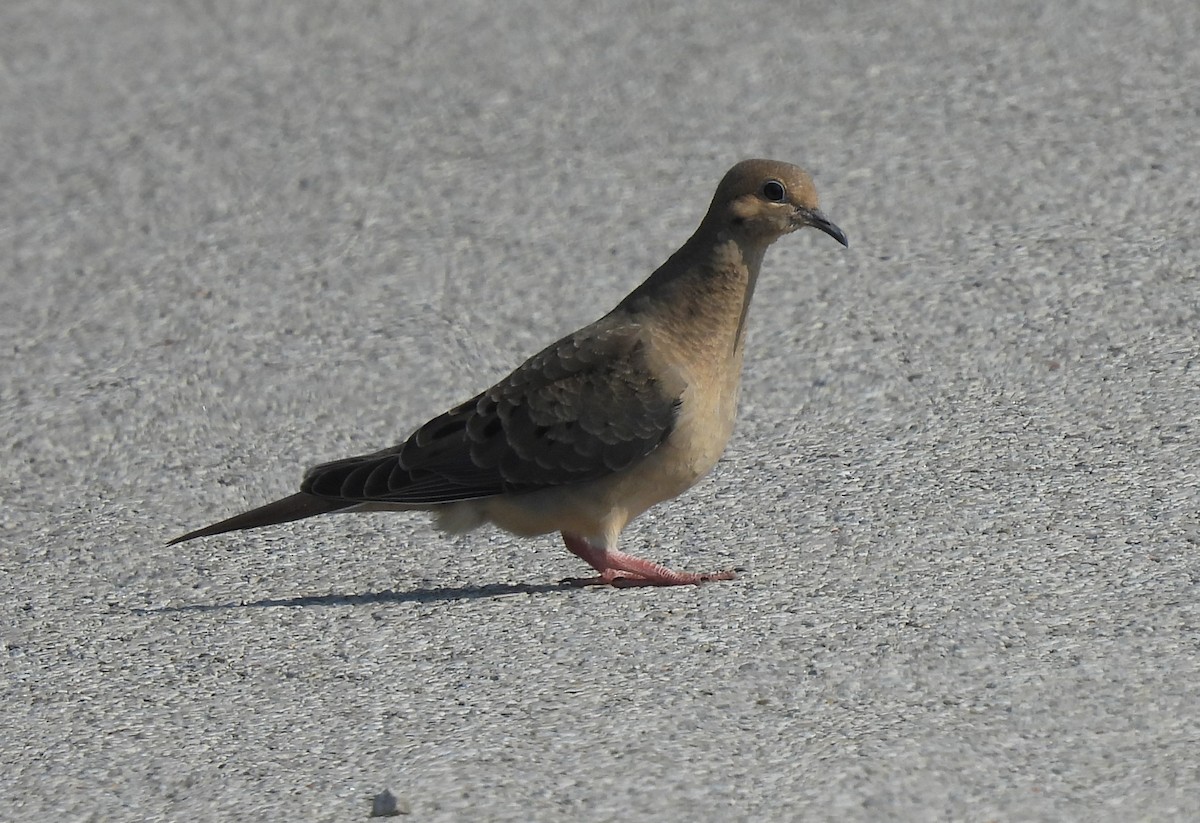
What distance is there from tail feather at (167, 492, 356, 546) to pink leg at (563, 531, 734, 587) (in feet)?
2.35

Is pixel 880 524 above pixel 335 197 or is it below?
below

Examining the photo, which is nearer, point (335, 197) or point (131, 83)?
point (335, 197)

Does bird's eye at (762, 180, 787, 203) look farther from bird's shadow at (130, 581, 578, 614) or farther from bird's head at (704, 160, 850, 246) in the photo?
bird's shadow at (130, 581, 578, 614)

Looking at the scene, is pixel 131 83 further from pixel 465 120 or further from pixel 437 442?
pixel 437 442

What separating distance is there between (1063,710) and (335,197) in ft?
18.7

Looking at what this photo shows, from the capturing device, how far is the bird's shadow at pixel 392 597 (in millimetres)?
5484

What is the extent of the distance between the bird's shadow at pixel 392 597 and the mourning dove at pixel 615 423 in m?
0.16

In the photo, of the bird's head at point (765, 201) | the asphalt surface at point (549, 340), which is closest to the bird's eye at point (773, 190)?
the bird's head at point (765, 201)

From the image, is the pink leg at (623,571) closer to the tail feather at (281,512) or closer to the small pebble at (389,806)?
the tail feather at (281,512)

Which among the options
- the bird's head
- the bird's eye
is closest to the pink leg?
the bird's head

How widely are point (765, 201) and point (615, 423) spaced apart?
810mm

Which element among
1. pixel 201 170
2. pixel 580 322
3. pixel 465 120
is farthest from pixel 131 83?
pixel 580 322

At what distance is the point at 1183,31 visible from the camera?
966 centimetres

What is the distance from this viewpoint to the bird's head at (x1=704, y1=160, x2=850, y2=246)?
554 cm
